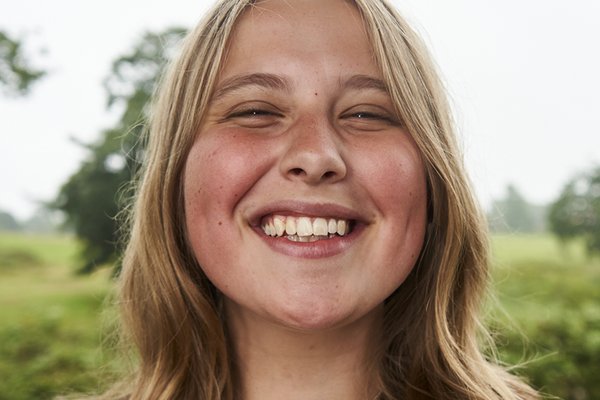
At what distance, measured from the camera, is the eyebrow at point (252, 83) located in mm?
1494

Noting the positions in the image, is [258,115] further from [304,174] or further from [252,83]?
[304,174]

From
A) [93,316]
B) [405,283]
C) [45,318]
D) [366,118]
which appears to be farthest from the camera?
[93,316]

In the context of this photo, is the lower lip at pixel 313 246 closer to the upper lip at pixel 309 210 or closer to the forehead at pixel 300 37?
the upper lip at pixel 309 210

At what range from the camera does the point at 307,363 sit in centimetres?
161

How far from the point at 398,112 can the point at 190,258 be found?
0.71 m

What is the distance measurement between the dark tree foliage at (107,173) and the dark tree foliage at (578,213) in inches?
127

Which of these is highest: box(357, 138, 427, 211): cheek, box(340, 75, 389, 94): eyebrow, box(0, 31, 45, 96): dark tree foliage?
box(0, 31, 45, 96): dark tree foliage

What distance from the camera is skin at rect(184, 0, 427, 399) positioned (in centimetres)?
143

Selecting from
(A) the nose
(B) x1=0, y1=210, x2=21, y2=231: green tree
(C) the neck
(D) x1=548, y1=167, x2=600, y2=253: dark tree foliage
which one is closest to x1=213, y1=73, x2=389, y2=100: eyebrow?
(A) the nose

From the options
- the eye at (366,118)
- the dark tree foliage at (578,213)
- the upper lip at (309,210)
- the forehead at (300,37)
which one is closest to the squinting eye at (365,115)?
the eye at (366,118)

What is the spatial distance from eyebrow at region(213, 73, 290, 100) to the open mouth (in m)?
0.30

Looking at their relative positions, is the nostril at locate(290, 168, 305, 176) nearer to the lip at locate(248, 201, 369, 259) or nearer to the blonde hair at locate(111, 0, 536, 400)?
the lip at locate(248, 201, 369, 259)

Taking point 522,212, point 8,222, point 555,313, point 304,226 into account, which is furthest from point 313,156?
point 8,222

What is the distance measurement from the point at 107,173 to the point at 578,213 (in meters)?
3.67
